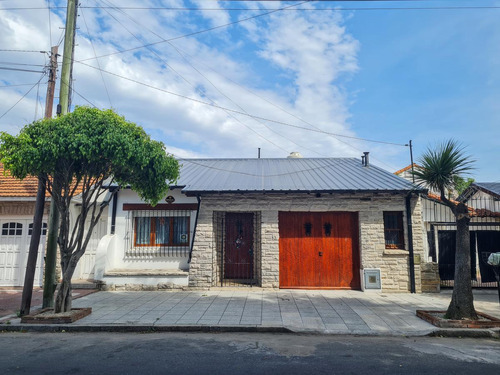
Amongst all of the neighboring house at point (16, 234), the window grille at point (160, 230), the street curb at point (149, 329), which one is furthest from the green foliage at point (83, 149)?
the neighboring house at point (16, 234)

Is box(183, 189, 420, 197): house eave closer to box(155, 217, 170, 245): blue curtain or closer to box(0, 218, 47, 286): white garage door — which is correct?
box(155, 217, 170, 245): blue curtain

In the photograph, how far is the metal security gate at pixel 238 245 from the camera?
38.6ft

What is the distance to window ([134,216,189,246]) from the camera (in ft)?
→ 38.1

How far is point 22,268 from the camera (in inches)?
453

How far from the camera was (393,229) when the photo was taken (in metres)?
11.1

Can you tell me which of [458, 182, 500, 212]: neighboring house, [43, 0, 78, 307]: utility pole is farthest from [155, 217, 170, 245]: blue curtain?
[458, 182, 500, 212]: neighboring house

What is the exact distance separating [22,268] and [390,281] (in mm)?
12734

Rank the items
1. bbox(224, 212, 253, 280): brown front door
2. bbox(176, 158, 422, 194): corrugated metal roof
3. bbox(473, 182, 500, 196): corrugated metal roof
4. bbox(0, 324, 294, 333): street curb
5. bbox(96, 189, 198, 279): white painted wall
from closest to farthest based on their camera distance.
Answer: bbox(0, 324, 294, 333): street curb
bbox(176, 158, 422, 194): corrugated metal roof
bbox(96, 189, 198, 279): white painted wall
bbox(473, 182, 500, 196): corrugated metal roof
bbox(224, 212, 253, 280): brown front door

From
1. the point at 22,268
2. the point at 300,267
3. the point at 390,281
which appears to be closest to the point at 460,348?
the point at 390,281

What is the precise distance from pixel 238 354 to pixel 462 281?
17.2ft

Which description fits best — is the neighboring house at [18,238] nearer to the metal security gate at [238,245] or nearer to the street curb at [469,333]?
the metal security gate at [238,245]

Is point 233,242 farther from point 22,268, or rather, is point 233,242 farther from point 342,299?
point 22,268

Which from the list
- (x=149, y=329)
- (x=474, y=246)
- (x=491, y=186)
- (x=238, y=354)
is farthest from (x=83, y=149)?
(x=491, y=186)

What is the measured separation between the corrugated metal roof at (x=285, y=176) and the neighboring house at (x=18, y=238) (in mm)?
4850
